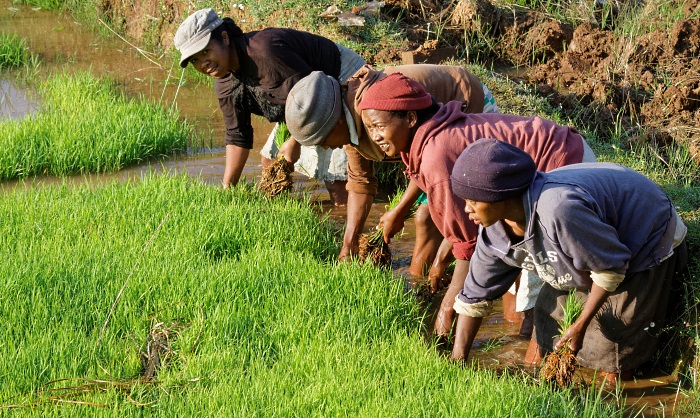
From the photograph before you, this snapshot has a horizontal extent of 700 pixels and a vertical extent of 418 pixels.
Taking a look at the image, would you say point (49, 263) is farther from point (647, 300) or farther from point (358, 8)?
point (358, 8)

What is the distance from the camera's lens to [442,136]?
12.9 feet

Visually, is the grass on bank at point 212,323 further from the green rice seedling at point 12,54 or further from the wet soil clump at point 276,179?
the green rice seedling at point 12,54

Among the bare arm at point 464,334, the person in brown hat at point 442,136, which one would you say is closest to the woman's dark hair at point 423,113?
the person in brown hat at point 442,136

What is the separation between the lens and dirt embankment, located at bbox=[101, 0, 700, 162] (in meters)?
7.16

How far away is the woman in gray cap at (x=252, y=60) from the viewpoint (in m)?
5.11

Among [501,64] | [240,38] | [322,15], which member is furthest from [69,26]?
[240,38]

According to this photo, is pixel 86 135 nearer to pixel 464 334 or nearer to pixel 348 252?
pixel 348 252

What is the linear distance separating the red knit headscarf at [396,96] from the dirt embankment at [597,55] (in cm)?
330

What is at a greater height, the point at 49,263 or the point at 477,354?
the point at 49,263

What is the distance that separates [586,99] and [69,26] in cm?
718

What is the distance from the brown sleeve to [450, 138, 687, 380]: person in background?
4.10 feet

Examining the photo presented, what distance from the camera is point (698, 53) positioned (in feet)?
25.3

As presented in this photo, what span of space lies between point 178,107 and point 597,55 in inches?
167

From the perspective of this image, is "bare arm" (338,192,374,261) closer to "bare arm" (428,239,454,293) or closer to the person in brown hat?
"bare arm" (428,239,454,293)
